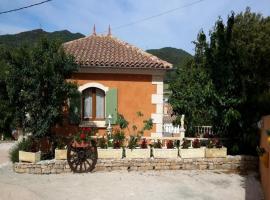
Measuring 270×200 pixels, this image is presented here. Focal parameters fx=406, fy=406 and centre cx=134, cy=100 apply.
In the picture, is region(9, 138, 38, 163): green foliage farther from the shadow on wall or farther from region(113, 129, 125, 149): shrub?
the shadow on wall

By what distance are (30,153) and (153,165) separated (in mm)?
3929

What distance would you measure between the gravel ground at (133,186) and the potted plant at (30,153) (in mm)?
545

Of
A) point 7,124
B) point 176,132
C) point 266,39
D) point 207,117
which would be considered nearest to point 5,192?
point 207,117

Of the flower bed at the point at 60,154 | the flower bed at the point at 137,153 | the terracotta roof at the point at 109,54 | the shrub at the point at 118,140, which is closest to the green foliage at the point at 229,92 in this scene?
the terracotta roof at the point at 109,54

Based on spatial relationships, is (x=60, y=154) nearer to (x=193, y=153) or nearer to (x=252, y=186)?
Result: (x=193, y=153)

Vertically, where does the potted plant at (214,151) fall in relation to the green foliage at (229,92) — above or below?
below

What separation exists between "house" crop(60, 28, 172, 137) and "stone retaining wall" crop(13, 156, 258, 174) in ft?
8.68

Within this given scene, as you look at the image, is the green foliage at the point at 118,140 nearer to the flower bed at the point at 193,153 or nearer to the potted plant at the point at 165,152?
the potted plant at the point at 165,152

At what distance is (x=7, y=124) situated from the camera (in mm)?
22203

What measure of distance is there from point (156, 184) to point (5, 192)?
4.07m

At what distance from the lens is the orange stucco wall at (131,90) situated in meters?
15.6

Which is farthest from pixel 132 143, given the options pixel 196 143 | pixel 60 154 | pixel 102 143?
pixel 60 154

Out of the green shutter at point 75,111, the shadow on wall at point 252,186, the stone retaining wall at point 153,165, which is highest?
the green shutter at point 75,111

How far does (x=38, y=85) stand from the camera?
13.1 metres
